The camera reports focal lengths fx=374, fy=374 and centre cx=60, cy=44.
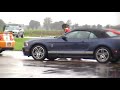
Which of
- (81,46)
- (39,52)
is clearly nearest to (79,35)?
(81,46)

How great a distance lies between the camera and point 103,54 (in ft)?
45.9

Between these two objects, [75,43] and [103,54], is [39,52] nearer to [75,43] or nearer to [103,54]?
[75,43]

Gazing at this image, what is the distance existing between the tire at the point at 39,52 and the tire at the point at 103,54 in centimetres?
222

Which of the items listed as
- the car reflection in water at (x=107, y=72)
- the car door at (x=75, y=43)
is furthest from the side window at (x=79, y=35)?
the car reflection in water at (x=107, y=72)

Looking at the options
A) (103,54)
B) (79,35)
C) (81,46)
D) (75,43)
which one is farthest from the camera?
(79,35)

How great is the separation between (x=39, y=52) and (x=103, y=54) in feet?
8.79

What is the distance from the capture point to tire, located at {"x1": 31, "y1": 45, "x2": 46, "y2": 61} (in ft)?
49.1

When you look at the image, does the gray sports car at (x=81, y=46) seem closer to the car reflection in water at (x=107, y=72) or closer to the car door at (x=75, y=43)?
the car door at (x=75, y=43)

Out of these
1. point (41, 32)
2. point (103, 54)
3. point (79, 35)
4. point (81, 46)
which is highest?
point (79, 35)

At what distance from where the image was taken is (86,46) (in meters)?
14.3

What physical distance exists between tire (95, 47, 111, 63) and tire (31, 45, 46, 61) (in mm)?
2217
